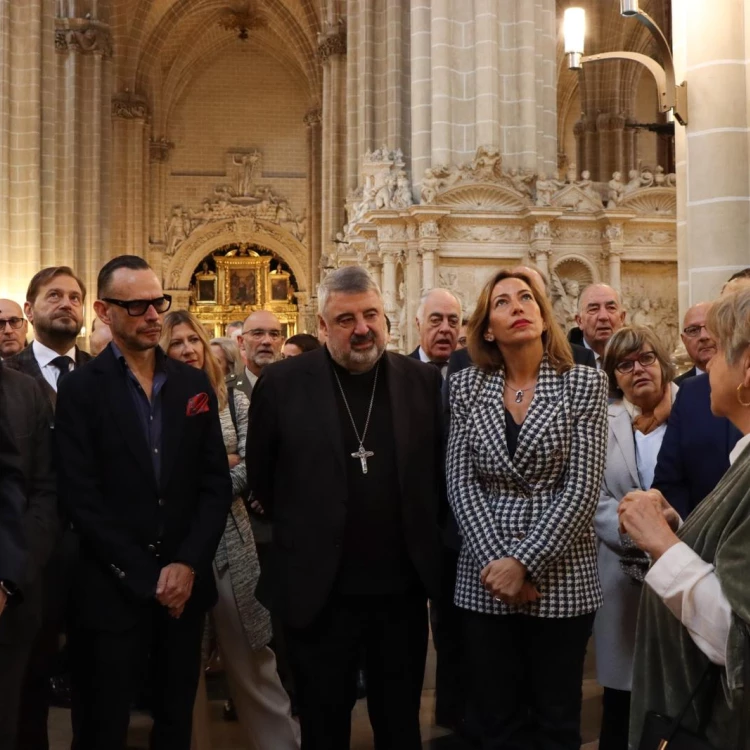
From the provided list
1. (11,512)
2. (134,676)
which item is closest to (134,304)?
(11,512)

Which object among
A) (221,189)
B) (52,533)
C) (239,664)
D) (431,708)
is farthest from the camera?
(221,189)

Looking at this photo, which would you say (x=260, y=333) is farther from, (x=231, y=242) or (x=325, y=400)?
(x=231, y=242)

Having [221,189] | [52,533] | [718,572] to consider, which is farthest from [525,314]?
[221,189]

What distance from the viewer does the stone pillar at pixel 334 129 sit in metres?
22.6

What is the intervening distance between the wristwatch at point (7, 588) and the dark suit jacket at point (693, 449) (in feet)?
6.79

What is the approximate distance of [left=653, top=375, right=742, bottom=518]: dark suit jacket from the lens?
325cm

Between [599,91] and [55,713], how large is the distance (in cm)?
2212

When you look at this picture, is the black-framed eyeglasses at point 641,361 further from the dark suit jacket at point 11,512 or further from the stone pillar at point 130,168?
the stone pillar at point 130,168

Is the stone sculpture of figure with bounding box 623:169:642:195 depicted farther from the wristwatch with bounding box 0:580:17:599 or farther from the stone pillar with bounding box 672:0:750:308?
the wristwatch with bounding box 0:580:17:599

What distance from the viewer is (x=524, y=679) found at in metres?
3.12

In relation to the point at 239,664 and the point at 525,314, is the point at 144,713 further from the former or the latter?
the point at 525,314

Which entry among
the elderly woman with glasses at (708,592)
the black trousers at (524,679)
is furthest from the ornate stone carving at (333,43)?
the elderly woman with glasses at (708,592)

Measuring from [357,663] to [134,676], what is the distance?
74cm

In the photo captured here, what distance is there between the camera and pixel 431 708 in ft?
15.7
